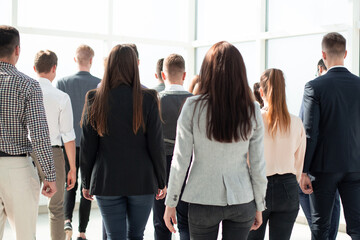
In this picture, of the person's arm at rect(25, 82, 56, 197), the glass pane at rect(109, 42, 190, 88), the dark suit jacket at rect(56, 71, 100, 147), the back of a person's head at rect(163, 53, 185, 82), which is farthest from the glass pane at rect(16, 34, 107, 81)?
the person's arm at rect(25, 82, 56, 197)

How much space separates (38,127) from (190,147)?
85cm

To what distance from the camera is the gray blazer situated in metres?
2.21

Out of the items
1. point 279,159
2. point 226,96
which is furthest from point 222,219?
point 279,159

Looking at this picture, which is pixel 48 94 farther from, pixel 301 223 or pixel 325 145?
pixel 301 223

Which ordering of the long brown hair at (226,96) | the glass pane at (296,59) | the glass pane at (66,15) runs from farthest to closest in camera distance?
the glass pane at (66,15)
the glass pane at (296,59)
the long brown hair at (226,96)

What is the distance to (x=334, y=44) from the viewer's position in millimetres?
3383

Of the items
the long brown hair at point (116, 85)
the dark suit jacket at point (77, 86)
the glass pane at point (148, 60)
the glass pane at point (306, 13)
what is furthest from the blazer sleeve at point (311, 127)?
the glass pane at point (148, 60)

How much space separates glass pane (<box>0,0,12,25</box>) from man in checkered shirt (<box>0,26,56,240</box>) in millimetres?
3474

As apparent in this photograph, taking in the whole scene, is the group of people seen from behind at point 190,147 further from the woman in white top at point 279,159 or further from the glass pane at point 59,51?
the glass pane at point 59,51

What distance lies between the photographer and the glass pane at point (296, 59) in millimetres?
5879

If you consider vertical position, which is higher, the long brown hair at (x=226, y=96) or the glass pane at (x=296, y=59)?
the glass pane at (x=296, y=59)

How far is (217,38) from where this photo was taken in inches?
280

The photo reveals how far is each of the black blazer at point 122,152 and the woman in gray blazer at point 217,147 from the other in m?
0.41

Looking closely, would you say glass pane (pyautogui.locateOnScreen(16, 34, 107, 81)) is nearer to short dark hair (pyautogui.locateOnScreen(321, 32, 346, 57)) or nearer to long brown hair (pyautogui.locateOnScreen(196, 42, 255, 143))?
short dark hair (pyautogui.locateOnScreen(321, 32, 346, 57))
